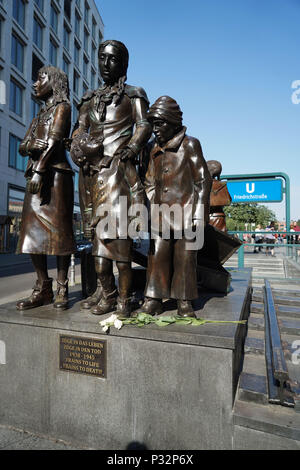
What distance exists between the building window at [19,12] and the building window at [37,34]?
1.84 meters

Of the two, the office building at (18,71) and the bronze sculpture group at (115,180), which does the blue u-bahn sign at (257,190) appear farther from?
the office building at (18,71)

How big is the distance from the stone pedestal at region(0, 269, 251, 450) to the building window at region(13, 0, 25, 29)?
2717 centimetres

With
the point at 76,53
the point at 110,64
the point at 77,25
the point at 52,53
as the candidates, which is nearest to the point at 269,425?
the point at 110,64

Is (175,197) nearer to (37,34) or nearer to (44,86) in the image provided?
(44,86)

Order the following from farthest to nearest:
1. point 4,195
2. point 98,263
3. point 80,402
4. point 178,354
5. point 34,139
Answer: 1. point 4,195
2. point 34,139
3. point 98,263
4. point 80,402
5. point 178,354

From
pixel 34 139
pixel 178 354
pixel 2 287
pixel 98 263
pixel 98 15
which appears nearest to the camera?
pixel 178 354

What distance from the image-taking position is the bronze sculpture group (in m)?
2.79

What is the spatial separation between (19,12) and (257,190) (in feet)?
77.6

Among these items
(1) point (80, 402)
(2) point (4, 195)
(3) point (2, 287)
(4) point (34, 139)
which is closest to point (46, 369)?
(1) point (80, 402)

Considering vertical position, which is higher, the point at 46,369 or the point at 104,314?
the point at 104,314

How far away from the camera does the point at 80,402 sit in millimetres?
2539

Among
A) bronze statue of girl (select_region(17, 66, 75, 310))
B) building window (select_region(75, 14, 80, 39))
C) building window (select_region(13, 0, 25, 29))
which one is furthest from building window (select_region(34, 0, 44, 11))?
bronze statue of girl (select_region(17, 66, 75, 310))

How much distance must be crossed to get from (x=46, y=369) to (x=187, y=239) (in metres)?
A: 1.60
